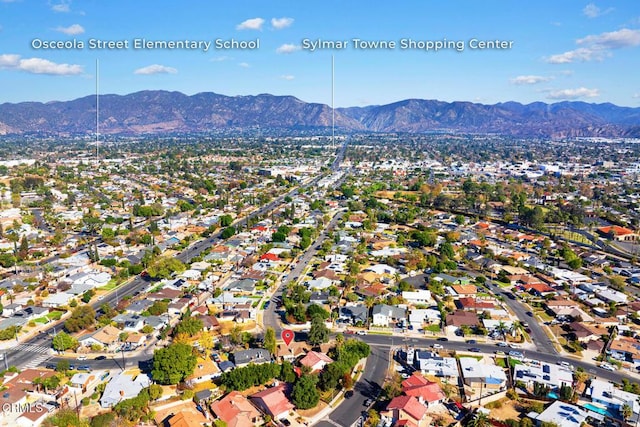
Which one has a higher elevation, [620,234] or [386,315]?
[620,234]

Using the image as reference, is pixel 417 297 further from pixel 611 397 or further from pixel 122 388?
pixel 122 388

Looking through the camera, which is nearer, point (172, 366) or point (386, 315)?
point (172, 366)

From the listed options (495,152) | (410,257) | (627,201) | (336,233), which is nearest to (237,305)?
(410,257)

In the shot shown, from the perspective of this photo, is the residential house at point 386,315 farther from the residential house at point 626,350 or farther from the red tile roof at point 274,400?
the residential house at point 626,350

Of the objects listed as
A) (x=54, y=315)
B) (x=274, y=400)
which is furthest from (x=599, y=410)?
(x=54, y=315)

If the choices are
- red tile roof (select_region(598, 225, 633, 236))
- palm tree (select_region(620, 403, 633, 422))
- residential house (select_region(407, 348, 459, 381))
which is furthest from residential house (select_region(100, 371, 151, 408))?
red tile roof (select_region(598, 225, 633, 236))

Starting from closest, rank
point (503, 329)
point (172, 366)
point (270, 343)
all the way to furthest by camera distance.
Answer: point (172, 366) < point (270, 343) < point (503, 329)

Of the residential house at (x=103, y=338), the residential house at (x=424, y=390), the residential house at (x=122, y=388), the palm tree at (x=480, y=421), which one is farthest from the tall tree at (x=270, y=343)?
the palm tree at (x=480, y=421)

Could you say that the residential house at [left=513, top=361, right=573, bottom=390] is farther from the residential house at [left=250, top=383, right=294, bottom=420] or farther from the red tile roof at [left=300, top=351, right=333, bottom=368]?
the residential house at [left=250, top=383, right=294, bottom=420]
